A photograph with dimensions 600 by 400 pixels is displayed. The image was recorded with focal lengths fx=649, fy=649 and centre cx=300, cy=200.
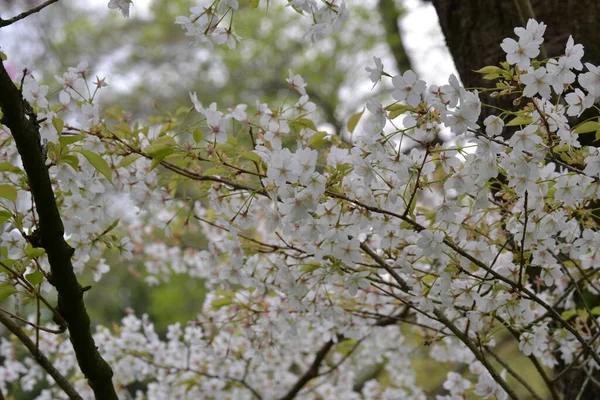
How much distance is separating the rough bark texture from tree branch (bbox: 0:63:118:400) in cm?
124

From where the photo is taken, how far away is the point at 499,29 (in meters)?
1.82

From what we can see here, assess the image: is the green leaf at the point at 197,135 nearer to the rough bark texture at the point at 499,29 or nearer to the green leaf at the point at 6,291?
the green leaf at the point at 6,291

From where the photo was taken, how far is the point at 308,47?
7.07 metres

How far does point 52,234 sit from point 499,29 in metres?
1.35

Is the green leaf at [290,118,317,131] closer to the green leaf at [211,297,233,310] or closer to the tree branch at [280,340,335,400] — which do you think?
the green leaf at [211,297,233,310]

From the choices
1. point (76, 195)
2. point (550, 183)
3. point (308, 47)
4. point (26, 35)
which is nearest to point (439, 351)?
point (550, 183)

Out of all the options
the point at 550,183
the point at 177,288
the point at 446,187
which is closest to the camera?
the point at 446,187

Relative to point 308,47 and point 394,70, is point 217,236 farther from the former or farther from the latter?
point 308,47

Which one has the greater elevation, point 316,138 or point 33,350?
point 316,138

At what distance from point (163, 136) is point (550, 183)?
0.76 meters

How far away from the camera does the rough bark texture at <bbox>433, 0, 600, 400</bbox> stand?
180 centimetres

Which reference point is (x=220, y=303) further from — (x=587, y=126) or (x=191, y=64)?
(x=191, y=64)

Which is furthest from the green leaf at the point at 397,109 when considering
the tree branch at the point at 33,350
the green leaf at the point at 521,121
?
the tree branch at the point at 33,350

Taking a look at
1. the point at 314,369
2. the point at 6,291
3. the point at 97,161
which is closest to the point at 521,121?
the point at 97,161
